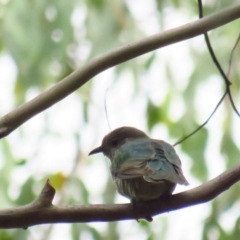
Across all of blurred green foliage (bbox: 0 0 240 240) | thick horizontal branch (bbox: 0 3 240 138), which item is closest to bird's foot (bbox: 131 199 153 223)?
thick horizontal branch (bbox: 0 3 240 138)

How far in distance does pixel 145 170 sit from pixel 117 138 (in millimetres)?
1050

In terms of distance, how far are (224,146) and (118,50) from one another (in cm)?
247

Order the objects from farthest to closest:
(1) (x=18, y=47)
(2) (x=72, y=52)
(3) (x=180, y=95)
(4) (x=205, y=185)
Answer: (2) (x=72, y=52), (3) (x=180, y=95), (1) (x=18, y=47), (4) (x=205, y=185)

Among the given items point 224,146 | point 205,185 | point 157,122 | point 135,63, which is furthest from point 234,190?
point 205,185

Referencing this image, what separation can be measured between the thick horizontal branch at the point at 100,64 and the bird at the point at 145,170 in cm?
66

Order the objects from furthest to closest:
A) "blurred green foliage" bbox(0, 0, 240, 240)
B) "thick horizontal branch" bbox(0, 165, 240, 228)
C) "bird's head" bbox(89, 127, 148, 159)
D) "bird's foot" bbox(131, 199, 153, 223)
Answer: "blurred green foliage" bbox(0, 0, 240, 240) → "bird's head" bbox(89, 127, 148, 159) → "bird's foot" bbox(131, 199, 153, 223) → "thick horizontal branch" bbox(0, 165, 240, 228)

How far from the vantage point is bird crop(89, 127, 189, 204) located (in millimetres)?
3148

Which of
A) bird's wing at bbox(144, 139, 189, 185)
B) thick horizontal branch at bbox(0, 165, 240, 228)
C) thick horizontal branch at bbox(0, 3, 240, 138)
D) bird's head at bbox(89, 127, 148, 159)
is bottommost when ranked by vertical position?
thick horizontal branch at bbox(0, 165, 240, 228)

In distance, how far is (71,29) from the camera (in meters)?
4.84

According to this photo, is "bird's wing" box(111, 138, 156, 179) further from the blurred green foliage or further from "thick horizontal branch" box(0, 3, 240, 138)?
the blurred green foliage

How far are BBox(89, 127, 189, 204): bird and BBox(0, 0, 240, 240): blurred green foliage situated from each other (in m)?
1.01

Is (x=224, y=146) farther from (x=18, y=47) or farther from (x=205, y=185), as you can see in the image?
(x=205, y=185)

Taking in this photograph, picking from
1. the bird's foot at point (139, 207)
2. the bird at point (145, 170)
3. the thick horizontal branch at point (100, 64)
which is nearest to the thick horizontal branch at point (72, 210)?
the bird's foot at point (139, 207)

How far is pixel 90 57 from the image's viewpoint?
5137 mm
